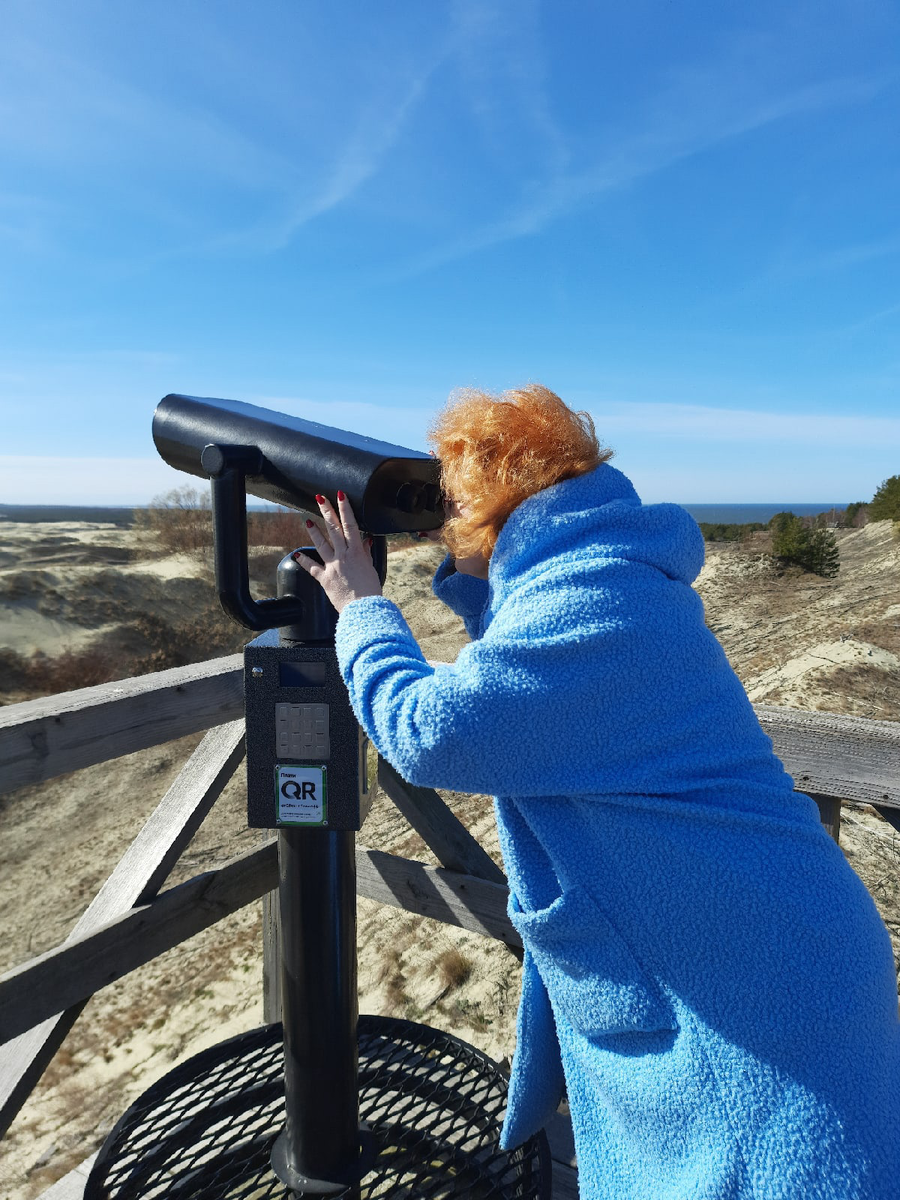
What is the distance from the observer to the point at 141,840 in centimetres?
169

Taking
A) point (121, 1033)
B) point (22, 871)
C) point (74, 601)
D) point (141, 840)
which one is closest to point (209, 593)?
point (74, 601)

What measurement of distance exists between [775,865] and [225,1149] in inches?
45.4

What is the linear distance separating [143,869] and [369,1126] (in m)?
0.64

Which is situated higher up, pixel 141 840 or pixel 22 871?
pixel 141 840

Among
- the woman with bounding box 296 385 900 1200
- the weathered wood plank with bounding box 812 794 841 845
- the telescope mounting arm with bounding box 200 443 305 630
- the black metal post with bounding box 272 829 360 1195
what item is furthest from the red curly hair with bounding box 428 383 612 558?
the weathered wood plank with bounding box 812 794 841 845

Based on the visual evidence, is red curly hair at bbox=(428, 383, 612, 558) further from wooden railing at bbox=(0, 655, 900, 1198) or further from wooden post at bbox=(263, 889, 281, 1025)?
wooden post at bbox=(263, 889, 281, 1025)

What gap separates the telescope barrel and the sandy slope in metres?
1.79

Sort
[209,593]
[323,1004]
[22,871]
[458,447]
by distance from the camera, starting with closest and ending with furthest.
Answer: [458,447] → [323,1004] → [22,871] → [209,593]

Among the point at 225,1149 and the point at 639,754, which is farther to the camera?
the point at 225,1149

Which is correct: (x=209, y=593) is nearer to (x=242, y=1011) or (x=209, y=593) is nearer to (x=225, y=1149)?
(x=242, y=1011)

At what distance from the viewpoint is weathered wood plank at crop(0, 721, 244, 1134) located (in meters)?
1.41

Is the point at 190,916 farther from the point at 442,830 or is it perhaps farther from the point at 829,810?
the point at 829,810

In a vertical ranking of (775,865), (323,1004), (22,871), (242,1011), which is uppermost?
(775,865)

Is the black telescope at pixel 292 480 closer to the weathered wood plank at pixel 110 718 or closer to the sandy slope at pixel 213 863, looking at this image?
the weathered wood plank at pixel 110 718
